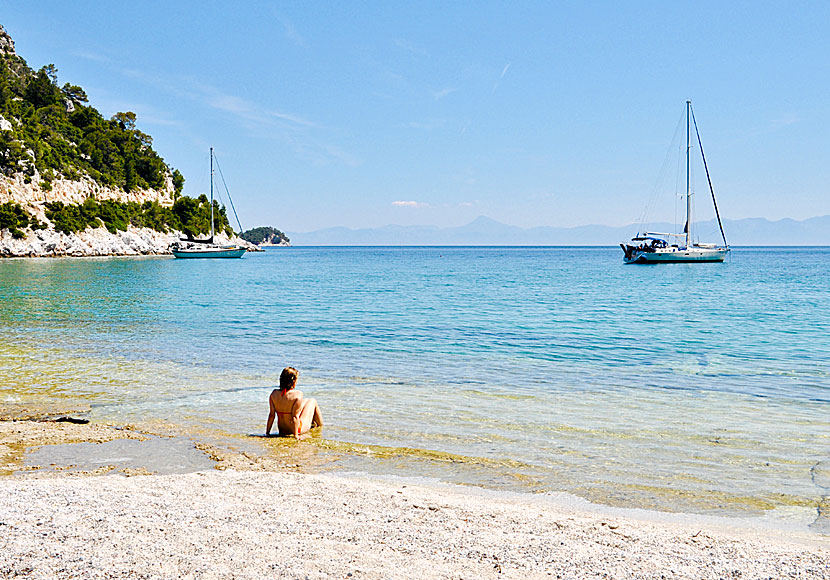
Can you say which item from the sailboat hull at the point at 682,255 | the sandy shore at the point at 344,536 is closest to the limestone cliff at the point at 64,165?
the sailboat hull at the point at 682,255

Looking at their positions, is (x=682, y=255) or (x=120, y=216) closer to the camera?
(x=682, y=255)

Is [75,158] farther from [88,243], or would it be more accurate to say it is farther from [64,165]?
[88,243]

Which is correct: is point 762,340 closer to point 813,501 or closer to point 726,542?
point 813,501

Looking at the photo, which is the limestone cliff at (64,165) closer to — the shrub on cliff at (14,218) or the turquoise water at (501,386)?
the shrub on cliff at (14,218)

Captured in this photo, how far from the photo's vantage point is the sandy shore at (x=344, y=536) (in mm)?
4594

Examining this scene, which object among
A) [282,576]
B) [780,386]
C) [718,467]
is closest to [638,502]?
[718,467]

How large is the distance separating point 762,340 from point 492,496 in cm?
1776

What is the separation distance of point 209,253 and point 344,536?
109856 millimetres

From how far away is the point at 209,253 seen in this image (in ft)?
357

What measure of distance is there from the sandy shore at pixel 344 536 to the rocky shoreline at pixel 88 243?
9801cm

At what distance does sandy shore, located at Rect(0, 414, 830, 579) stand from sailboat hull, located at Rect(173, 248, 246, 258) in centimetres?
10684

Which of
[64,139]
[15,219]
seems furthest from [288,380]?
[64,139]

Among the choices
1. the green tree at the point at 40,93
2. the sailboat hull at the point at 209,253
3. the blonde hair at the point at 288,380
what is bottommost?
the blonde hair at the point at 288,380

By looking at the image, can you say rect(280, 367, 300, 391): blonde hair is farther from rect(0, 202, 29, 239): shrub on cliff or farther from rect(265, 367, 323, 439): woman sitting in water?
rect(0, 202, 29, 239): shrub on cliff
